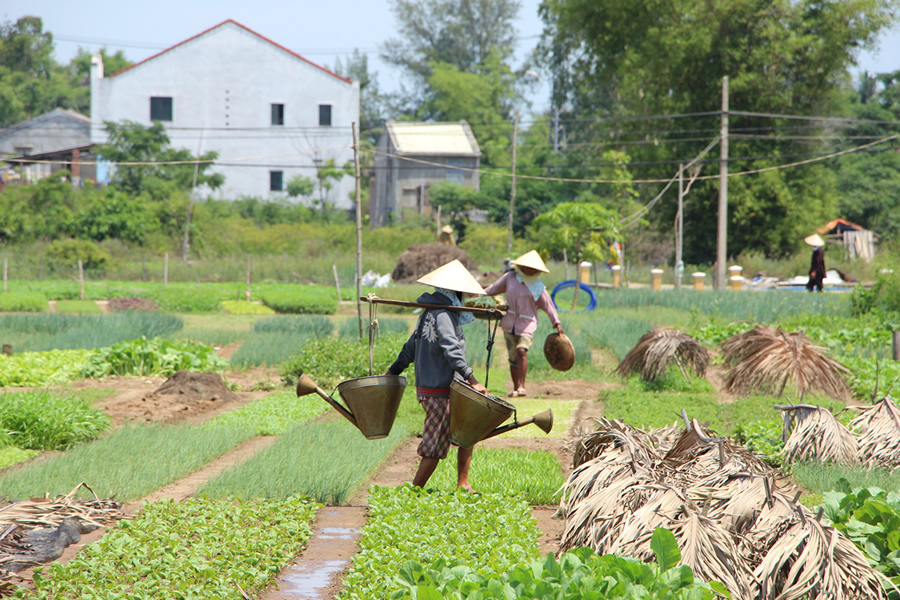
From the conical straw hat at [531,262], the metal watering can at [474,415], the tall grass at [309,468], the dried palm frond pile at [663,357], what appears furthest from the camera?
the dried palm frond pile at [663,357]

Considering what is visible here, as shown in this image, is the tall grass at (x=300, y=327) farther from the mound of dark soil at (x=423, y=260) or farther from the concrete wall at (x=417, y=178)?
the concrete wall at (x=417, y=178)

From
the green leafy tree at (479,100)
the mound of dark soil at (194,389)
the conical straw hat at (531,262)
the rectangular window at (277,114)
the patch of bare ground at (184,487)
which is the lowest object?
the patch of bare ground at (184,487)

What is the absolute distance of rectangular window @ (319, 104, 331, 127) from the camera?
44.3 metres

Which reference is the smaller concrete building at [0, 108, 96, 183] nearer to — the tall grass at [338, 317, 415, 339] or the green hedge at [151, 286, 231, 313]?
the green hedge at [151, 286, 231, 313]

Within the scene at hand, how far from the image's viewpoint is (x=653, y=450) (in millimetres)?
5707

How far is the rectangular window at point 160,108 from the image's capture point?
42531 millimetres

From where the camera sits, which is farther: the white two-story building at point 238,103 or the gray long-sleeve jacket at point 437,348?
the white two-story building at point 238,103

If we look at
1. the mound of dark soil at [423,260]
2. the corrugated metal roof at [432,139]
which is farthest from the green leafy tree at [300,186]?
the mound of dark soil at [423,260]

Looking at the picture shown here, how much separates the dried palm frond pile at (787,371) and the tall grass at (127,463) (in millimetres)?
5722

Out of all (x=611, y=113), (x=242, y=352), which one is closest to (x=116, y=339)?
(x=242, y=352)

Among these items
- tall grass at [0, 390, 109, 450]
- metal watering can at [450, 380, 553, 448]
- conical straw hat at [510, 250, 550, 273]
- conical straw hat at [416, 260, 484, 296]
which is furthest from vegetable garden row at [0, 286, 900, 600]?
conical straw hat at [510, 250, 550, 273]

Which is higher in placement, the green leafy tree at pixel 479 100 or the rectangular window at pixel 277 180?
the green leafy tree at pixel 479 100

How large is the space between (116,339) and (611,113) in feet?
130

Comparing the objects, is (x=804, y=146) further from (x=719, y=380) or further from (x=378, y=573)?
(x=378, y=573)
